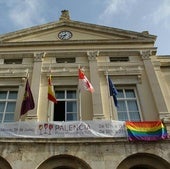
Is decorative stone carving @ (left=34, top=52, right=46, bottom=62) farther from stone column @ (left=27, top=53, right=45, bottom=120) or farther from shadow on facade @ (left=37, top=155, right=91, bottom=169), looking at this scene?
shadow on facade @ (left=37, top=155, right=91, bottom=169)

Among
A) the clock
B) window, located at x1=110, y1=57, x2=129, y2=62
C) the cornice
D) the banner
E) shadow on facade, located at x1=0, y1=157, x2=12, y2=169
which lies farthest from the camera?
the clock

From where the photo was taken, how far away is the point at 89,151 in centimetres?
1268

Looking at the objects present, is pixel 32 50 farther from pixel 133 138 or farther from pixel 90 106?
pixel 133 138

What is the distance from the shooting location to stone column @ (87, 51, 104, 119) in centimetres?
1479

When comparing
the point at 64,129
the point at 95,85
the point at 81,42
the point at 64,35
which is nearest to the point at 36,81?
the point at 95,85

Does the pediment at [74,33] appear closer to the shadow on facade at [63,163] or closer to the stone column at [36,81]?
the stone column at [36,81]

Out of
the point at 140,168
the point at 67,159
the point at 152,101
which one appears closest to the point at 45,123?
the point at 67,159

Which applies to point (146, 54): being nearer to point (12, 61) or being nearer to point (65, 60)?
point (65, 60)

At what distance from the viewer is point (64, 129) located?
13438 mm

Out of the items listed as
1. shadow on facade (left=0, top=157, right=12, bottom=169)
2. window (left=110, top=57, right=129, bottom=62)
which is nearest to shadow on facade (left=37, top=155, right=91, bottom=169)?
shadow on facade (left=0, top=157, right=12, bottom=169)

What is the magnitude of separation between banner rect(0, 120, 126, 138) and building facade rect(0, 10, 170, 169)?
0.16m

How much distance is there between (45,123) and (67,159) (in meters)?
2.02

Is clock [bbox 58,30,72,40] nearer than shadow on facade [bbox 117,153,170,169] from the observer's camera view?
No

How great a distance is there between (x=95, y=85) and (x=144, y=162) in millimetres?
5242
